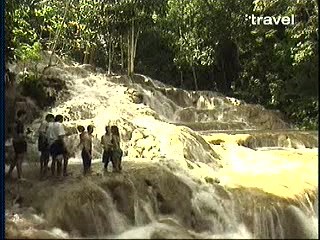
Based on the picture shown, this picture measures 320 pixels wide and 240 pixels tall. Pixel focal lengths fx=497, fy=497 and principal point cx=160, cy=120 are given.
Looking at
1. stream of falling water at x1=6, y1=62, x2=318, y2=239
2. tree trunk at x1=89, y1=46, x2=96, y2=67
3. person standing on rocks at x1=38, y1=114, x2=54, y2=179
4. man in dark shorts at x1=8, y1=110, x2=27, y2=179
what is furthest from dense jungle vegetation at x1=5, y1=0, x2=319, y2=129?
person standing on rocks at x1=38, y1=114, x2=54, y2=179

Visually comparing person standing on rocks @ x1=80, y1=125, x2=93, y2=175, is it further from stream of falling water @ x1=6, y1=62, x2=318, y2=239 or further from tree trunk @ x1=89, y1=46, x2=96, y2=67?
tree trunk @ x1=89, y1=46, x2=96, y2=67

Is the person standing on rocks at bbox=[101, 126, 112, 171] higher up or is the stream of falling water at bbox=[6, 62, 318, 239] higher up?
the person standing on rocks at bbox=[101, 126, 112, 171]

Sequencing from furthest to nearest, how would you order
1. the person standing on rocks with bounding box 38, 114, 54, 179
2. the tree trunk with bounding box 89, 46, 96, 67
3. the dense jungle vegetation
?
the tree trunk with bounding box 89, 46, 96, 67 → the dense jungle vegetation → the person standing on rocks with bounding box 38, 114, 54, 179

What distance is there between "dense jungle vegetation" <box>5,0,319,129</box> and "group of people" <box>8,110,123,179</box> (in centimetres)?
237

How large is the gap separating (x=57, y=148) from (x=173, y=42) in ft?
17.8

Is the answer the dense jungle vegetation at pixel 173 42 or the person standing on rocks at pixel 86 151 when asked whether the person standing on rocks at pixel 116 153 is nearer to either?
the person standing on rocks at pixel 86 151

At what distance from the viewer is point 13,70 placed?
6078mm

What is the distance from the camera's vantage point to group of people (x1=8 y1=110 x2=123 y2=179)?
13.0ft

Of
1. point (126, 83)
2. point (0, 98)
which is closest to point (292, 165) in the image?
point (0, 98)

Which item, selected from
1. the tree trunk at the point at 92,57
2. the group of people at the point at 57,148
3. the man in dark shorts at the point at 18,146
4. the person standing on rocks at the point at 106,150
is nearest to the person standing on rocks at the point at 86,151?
the group of people at the point at 57,148

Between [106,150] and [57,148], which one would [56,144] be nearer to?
[57,148]

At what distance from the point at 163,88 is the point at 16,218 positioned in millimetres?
7043

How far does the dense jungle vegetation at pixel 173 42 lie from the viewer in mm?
7613

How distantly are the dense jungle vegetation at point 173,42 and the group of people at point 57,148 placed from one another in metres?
2.37
